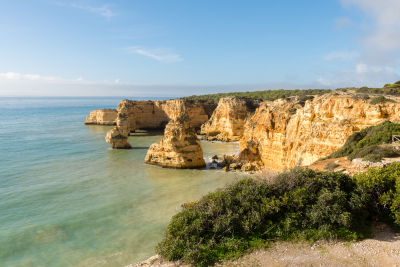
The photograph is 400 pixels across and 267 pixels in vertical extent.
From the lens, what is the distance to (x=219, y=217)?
325 inches

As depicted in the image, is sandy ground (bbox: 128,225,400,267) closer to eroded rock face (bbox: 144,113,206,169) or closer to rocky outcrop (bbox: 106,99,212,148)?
eroded rock face (bbox: 144,113,206,169)

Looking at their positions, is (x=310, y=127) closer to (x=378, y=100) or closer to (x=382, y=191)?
(x=378, y=100)

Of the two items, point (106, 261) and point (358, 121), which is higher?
point (358, 121)

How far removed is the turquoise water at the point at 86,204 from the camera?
34.4 ft

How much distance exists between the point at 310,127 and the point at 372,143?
516cm

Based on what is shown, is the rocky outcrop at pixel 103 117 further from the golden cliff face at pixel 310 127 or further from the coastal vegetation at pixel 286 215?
the coastal vegetation at pixel 286 215

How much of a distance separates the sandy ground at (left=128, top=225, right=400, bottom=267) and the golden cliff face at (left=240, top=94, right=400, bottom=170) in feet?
17.0

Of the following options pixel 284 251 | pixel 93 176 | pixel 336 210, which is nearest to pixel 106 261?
pixel 284 251

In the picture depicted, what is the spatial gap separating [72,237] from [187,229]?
707 cm

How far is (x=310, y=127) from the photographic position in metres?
17.8

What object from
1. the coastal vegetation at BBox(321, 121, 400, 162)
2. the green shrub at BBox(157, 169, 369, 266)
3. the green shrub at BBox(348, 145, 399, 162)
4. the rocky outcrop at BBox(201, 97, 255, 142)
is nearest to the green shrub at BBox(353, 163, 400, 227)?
the green shrub at BBox(157, 169, 369, 266)

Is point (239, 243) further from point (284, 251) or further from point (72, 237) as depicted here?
point (72, 237)

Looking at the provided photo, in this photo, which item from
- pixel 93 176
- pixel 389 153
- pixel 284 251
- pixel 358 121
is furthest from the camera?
pixel 93 176

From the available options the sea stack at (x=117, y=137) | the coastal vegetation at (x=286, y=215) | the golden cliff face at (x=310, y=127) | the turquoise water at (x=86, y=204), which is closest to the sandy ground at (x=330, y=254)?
the coastal vegetation at (x=286, y=215)
